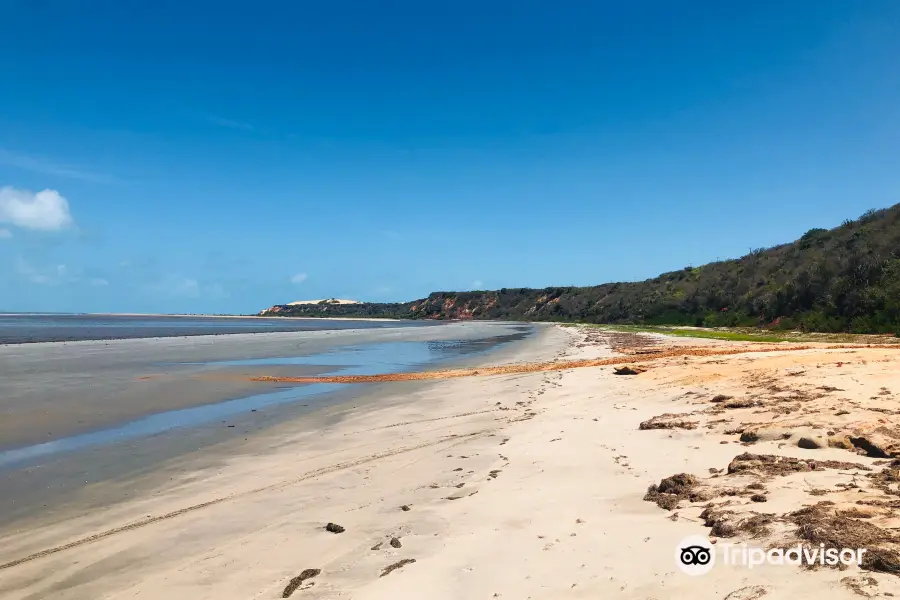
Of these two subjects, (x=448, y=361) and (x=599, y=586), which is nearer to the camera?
(x=599, y=586)

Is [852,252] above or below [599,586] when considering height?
above

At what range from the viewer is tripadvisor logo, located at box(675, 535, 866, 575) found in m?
3.56

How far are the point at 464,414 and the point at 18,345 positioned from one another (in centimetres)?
3875

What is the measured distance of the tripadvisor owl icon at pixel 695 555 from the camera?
386cm

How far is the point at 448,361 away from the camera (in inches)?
1083

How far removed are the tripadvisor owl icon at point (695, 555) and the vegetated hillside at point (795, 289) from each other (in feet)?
92.0

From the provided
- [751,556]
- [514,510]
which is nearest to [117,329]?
[514,510]

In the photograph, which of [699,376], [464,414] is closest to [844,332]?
[699,376]

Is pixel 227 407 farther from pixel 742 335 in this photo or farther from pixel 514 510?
pixel 742 335

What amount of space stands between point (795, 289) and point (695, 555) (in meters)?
40.0

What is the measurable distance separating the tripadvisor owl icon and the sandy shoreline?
10cm

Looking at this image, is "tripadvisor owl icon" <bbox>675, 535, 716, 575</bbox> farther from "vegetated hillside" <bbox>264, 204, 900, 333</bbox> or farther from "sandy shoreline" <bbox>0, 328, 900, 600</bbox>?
"vegetated hillside" <bbox>264, 204, 900, 333</bbox>

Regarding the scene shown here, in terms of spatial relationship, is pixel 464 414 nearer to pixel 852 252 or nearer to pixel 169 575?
pixel 169 575

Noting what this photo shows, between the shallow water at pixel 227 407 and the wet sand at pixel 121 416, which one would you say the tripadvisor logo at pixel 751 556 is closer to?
the wet sand at pixel 121 416
